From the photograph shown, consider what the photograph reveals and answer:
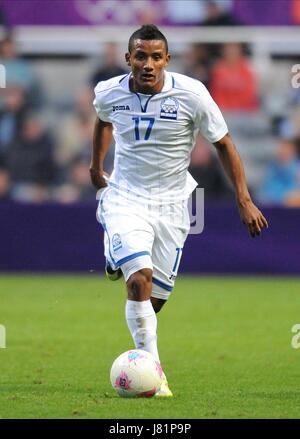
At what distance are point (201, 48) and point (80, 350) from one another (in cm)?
940

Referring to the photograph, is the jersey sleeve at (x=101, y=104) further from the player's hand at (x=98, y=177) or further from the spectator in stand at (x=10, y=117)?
the spectator in stand at (x=10, y=117)

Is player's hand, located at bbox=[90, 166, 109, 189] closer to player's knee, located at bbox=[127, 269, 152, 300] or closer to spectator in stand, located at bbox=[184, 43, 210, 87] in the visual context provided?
player's knee, located at bbox=[127, 269, 152, 300]

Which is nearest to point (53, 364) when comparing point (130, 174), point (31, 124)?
point (130, 174)

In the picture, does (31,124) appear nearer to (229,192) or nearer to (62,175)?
(62,175)

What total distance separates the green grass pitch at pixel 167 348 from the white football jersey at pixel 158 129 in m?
1.41

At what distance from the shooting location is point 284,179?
1794cm

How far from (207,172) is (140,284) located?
10.4 metres

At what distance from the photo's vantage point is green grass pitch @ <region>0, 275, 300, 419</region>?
278 inches

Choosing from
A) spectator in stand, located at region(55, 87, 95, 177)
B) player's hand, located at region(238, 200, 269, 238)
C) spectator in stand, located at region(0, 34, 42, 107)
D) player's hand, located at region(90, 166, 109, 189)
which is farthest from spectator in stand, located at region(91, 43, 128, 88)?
player's hand, located at region(238, 200, 269, 238)

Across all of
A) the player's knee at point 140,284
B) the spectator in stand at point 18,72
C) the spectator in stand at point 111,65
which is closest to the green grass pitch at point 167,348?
the player's knee at point 140,284

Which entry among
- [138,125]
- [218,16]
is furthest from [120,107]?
[218,16]

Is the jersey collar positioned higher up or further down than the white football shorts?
higher up

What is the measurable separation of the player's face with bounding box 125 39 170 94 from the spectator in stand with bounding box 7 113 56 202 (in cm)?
1028
